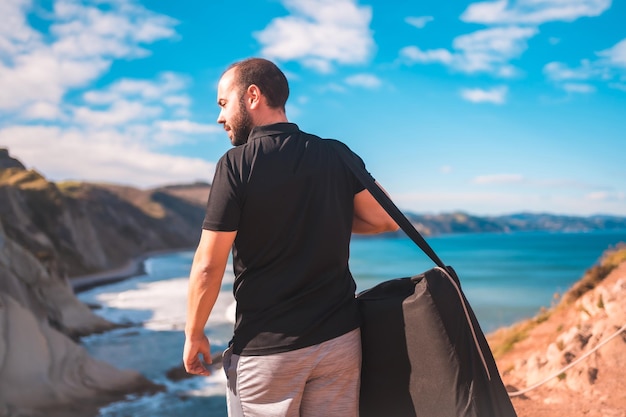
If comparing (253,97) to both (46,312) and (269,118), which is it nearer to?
(269,118)

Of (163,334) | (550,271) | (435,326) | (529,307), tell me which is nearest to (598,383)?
(435,326)

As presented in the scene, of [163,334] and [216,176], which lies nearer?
[216,176]

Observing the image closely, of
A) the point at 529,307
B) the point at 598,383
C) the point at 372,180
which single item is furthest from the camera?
the point at 529,307

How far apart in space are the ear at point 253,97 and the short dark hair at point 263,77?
14 mm

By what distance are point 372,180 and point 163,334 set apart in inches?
886

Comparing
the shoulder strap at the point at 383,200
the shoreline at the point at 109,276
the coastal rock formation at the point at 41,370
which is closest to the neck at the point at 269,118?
the shoulder strap at the point at 383,200

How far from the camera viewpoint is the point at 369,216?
2.17 metres

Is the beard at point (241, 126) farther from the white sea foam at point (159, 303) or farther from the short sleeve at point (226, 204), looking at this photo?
the white sea foam at point (159, 303)

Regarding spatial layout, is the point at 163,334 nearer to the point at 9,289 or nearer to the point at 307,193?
the point at 9,289

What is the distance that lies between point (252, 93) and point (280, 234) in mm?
510

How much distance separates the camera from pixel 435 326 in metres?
1.95

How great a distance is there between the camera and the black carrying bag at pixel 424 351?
1952mm

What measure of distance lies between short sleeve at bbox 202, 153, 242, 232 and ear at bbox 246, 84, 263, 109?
0.28 m

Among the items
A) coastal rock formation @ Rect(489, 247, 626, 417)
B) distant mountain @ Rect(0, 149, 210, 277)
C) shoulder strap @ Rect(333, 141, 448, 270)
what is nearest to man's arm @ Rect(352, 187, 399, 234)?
shoulder strap @ Rect(333, 141, 448, 270)
